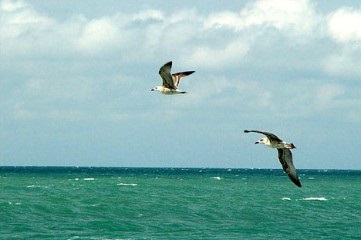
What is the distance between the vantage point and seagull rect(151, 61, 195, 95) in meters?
24.9

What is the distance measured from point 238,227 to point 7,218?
14.5 metres

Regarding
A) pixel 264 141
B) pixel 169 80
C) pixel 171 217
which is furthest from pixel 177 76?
pixel 171 217

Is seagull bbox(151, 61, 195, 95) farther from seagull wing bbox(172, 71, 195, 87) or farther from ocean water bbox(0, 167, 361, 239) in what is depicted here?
ocean water bbox(0, 167, 361, 239)

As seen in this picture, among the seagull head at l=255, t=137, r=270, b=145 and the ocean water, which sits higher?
the seagull head at l=255, t=137, r=270, b=145

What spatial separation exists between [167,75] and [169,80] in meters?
0.30

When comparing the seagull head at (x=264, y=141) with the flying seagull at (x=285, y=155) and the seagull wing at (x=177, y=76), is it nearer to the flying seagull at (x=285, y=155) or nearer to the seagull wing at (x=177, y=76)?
the flying seagull at (x=285, y=155)

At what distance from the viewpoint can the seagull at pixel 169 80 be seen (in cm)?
2486

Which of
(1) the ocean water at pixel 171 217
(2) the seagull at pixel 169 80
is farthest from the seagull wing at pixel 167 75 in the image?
(1) the ocean water at pixel 171 217

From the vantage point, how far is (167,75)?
81.9 feet

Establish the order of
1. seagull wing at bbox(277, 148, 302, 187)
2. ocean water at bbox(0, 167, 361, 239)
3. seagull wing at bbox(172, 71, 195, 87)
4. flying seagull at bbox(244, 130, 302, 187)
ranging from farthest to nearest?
ocean water at bbox(0, 167, 361, 239) → seagull wing at bbox(172, 71, 195, 87) → seagull wing at bbox(277, 148, 302, 187) → flying seagull at bbox(244, 130, 302, 187)

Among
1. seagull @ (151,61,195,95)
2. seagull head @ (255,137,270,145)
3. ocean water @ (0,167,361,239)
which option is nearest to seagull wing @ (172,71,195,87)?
seagull @ (151,61,195,95)

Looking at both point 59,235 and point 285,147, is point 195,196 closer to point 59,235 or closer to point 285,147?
point 59,235

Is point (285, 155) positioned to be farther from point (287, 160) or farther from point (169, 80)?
point (169, 80)

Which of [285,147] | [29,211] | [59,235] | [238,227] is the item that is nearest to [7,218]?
[29,211]
